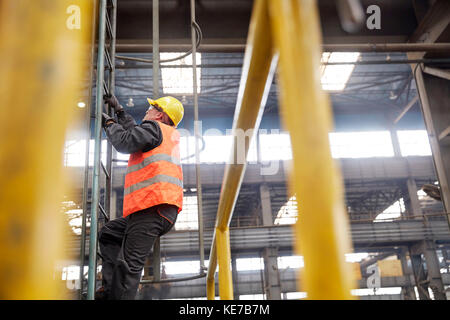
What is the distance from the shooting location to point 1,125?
0.63 metres

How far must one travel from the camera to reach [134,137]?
2838 millimetres

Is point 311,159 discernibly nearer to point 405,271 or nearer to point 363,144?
point 363,144

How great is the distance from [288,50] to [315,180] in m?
0.26

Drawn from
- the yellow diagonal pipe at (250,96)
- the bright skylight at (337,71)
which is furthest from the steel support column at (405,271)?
the yellow diagonal pipe at (250,96)

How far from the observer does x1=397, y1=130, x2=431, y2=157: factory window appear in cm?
2088

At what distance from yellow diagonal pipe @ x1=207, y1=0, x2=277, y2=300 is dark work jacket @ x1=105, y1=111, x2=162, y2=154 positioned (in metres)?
0.82

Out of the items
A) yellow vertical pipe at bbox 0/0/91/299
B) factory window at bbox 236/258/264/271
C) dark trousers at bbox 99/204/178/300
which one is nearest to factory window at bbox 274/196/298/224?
factory window at bbox 236/258/264/271

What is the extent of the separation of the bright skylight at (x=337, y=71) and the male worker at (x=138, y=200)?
13.8 m

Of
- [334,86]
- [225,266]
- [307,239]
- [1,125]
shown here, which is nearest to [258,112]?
[307,239]

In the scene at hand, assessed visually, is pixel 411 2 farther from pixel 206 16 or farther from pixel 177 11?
pixel 177 11

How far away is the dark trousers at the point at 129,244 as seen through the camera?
105 inches

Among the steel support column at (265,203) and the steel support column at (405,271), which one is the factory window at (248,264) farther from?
the steel support column at (405,271)

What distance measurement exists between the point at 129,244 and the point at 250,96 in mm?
1770

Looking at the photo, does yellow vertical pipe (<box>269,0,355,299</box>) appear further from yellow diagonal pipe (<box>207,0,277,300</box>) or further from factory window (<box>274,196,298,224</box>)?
factory window (<box>274,196,298,224</box>)
